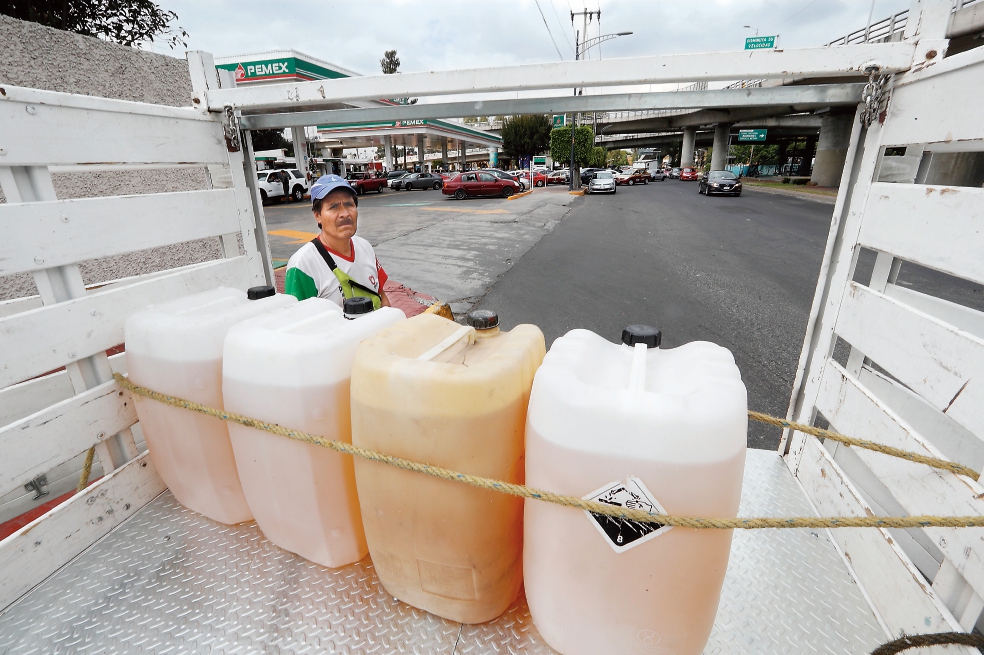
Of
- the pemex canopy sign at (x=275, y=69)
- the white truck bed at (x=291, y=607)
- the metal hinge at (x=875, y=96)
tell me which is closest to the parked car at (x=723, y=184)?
the pemex canopy sign at (x=275, y=69)

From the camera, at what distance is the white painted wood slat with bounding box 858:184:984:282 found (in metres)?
1.21

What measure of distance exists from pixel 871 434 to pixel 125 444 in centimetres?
298

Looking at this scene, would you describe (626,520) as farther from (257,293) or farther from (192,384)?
(257,293)

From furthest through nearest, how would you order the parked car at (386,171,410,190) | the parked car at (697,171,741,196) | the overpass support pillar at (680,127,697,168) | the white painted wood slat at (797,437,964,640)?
1. the overpass support pillar at (680,127,697,168)
2. the parked car at (386,171,410,190)
3. the parked car at (697,171,741,196)
4. the white painted wood slat at (797,437,964,640)

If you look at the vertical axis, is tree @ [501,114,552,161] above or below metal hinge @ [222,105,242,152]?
above

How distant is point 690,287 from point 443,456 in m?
6.63

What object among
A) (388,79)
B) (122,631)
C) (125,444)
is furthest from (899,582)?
(125,444)

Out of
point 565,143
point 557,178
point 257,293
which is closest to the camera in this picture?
point 257,293

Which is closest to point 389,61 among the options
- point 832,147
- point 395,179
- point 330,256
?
point 395,179

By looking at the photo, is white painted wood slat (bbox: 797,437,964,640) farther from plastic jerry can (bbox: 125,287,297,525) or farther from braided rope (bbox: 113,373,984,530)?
plastic jerry can (bbox: 125,287,297,525)

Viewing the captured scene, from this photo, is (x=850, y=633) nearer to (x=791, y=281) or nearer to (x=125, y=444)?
(x=125, y=444)

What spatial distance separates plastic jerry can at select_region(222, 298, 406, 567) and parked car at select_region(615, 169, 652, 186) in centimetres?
3421

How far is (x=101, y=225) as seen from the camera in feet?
5.62

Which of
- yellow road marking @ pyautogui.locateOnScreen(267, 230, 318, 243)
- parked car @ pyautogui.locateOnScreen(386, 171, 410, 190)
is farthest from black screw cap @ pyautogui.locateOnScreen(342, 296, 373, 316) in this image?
parked car @ pyautogui.locateOnScreen(386, 171, 410, 190)
